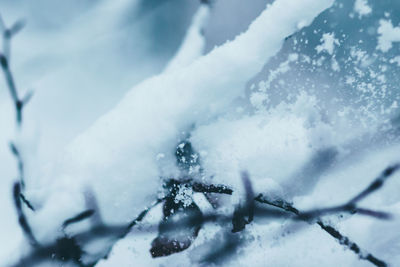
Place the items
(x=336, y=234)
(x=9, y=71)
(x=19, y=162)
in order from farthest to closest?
(x=9, y=71)
(x=19, y=162)
(x=336, y=234)

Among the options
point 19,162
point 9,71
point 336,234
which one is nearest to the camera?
point 336,234

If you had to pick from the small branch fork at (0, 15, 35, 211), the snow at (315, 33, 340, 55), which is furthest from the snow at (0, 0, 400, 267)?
the small branch fork at (0, 15, 35, 211)

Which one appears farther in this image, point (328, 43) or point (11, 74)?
point (11, 74)

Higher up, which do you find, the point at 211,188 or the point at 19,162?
the point at 19,162

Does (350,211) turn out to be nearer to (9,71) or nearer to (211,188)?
(211,188)

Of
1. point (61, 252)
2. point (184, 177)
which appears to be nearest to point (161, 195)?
point (184, 177)

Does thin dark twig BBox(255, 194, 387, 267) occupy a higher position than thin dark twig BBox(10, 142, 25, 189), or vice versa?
thin dark twig BBox(10, 142, 25, 189)

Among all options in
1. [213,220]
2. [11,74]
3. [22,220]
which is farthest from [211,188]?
[11,74]

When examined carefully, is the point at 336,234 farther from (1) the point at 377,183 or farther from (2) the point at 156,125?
(2) the point at 156,125

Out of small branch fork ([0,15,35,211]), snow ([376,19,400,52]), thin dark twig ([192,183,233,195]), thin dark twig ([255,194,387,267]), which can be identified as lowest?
thin dark twig ([255,194,387,267])

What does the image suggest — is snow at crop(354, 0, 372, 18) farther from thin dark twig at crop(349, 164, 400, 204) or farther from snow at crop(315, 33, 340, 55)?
thin dark twig at crop(349, 164, 400, 204)

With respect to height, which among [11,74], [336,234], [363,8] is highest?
[11,74]

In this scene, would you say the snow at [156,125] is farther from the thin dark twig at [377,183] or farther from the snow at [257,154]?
the thin dark twig at [377,183]

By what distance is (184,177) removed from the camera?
0.37 meters
